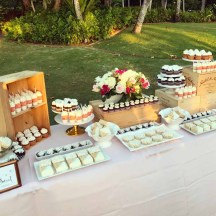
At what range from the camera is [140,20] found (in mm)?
12055

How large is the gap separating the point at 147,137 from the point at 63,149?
64 cm

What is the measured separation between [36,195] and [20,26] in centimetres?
1165

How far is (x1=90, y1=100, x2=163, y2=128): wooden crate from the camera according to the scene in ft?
8.07

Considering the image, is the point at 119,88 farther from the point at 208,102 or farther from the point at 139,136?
the point at 208,102

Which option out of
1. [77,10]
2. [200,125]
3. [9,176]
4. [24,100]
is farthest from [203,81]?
A: [77,10]

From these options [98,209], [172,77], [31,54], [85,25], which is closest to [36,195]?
[98,209]

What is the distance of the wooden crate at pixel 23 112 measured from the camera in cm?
209

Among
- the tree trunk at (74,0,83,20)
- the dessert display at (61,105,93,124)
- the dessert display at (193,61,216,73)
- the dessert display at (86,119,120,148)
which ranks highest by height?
the tree trunk at (74,0,83,20)

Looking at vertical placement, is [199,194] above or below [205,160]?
below

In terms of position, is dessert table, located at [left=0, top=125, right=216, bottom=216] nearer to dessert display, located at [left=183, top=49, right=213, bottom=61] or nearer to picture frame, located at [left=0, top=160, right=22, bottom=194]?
picture frame, located at [left=0, top=160, right=22, bottom=194]

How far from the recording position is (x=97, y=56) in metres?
9.72

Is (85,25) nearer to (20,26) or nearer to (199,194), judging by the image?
(20,26)

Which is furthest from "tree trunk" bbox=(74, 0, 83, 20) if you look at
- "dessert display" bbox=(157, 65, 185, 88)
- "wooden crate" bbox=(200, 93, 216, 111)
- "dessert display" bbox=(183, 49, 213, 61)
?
"wooden crate" bbox=(200, 93, 216, 111)

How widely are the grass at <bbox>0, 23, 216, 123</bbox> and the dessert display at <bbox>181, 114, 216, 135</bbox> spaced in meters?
3.42
